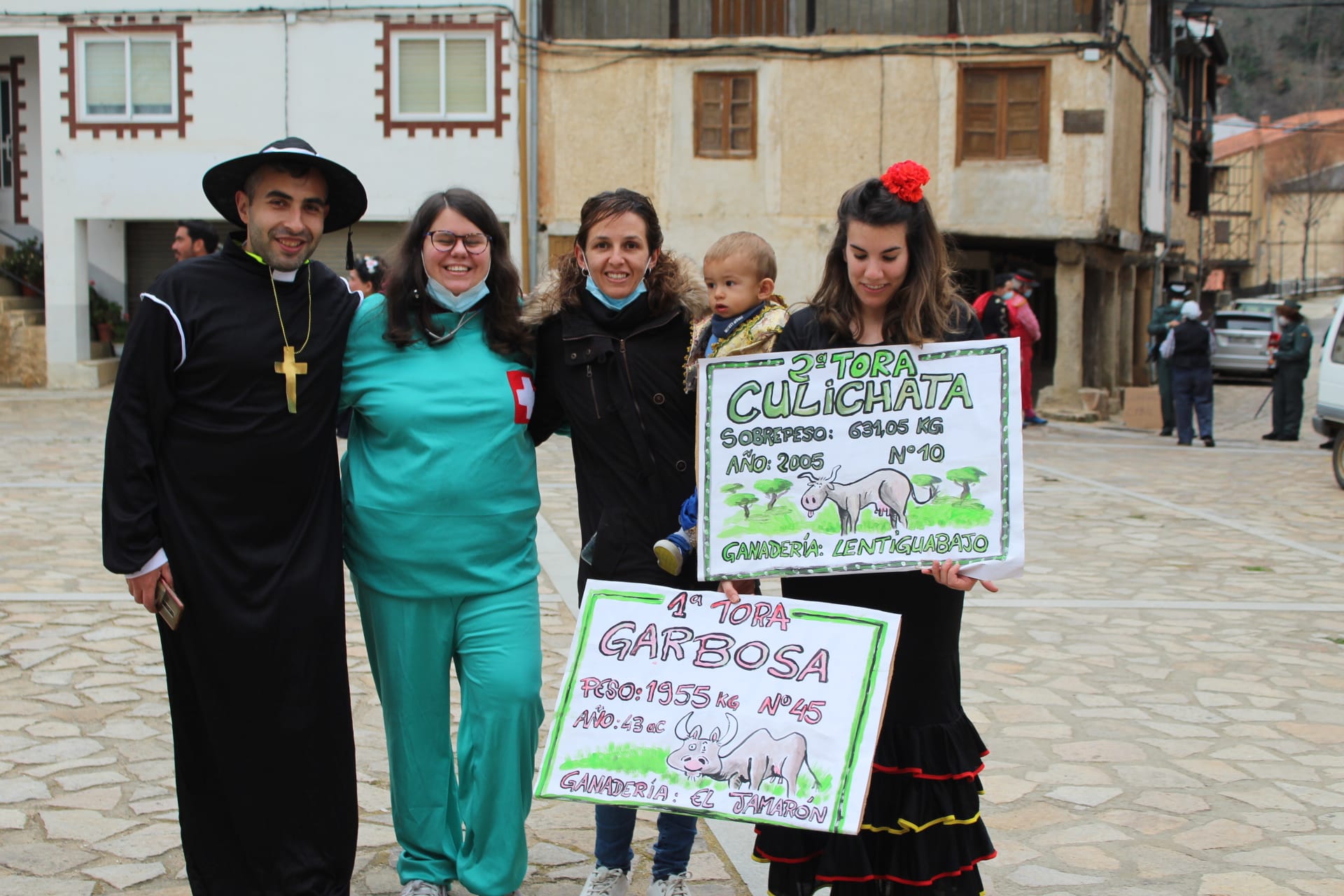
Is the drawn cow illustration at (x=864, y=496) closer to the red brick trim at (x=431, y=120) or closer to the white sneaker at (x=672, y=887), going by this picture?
the white sneaker at (x=672, y=887)

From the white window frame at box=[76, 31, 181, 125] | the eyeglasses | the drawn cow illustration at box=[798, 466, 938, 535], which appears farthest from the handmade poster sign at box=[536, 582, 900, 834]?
the white window frame at box=[76, 31, 181, 125]

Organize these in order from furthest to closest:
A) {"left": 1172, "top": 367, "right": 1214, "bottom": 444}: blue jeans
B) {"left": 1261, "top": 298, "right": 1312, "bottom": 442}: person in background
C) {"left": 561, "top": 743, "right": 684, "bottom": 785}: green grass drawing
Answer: {"left": 1261, "top": 298, "right": 1312, "bottom": 442}: person in background < {"left": 1172, "top": 367, "right": 1214, "bottom": 444}: blue jeans < {"left": 561, "top": 743, "right": 684, "bottom": 785}: green grass drawing

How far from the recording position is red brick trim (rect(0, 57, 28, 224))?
81.4 ft

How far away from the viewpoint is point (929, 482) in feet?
11.2

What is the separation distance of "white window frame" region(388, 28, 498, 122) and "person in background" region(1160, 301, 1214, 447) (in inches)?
447

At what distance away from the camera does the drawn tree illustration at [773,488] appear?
3.50 metres

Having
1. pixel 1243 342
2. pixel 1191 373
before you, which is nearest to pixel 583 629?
pixel 1191 373

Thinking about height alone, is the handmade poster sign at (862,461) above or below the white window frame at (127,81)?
below

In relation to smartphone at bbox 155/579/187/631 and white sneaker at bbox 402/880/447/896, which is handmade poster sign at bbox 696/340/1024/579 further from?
smartphone at bbox 155/579/187/631

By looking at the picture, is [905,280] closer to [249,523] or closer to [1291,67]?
[249,523]

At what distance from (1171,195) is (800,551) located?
2843cm

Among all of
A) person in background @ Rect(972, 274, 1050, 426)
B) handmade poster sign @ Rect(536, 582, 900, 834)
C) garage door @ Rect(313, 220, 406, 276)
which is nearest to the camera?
handmade poster sign @ Rect(536, 582, 900, 834)

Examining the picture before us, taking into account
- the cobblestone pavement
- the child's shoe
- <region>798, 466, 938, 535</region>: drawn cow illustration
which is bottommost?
the cobblestone pavement

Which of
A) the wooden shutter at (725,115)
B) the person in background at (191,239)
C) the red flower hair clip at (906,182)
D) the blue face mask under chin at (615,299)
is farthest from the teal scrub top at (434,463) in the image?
the wooden shutter at (725,115)
